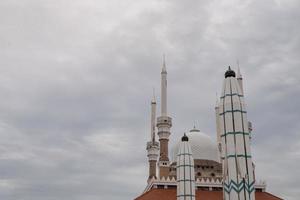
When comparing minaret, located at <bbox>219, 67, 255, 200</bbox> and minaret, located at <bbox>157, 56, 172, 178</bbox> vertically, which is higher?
minaret, located at <bbox>157, 56, 172, 178</bbox>

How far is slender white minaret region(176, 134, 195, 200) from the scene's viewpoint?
38688mm

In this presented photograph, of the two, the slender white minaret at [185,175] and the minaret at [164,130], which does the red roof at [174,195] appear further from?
the slender white minaret at [185,175]

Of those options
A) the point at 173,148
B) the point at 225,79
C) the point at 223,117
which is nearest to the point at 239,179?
the point at 223,117

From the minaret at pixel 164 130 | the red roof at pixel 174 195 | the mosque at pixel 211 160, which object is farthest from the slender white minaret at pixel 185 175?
the minaret at pixel 164 130

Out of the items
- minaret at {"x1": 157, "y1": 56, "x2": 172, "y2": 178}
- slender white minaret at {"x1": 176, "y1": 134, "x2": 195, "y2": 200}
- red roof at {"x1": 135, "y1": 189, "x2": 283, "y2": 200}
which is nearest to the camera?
slender white minaret at {"x1": 176, "y1": 134, "x2": 195, "y2": 200}

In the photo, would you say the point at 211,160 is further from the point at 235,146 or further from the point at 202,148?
the point at 235,146

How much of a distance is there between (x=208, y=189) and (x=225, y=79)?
31.0 m

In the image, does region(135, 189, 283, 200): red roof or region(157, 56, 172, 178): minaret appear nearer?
region(135, 189, 283, 200): red roof

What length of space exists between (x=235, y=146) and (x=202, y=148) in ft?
127

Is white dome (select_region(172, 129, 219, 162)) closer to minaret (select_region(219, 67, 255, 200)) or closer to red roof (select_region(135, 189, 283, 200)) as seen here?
red roof (select_region(135, 189, 283, 200))

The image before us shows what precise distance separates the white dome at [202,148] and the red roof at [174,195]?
9.55 m

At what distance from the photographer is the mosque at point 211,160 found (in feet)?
89.4

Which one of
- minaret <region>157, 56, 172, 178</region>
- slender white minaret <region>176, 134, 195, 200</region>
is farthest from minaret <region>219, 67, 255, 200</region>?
minaret <region>157, 56, 172, 178</region>

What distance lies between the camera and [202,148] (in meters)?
65.7
